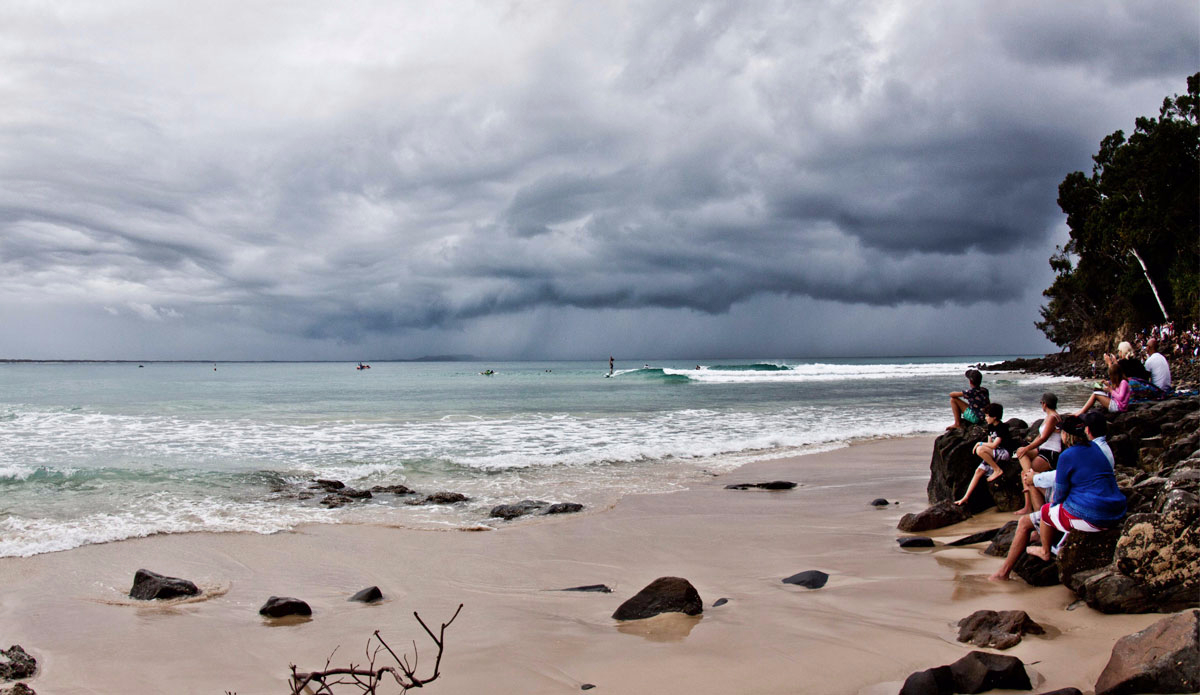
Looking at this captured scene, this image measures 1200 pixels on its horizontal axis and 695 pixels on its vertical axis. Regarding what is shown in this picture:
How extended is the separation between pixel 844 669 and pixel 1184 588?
252 centimetres

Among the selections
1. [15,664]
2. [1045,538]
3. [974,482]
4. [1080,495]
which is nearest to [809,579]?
[1045,538]

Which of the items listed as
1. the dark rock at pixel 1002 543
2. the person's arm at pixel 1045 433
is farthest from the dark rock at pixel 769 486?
the dark rock at pixel 1002 543

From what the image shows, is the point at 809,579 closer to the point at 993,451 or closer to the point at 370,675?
the point at 993,451

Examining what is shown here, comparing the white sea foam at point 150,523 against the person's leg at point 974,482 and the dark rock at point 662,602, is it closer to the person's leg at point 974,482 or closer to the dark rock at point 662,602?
the dark rock at point 662,602

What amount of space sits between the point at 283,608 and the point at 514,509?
178 inches

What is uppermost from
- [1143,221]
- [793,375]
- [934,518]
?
[1143,221]

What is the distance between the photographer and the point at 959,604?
18.0 feet

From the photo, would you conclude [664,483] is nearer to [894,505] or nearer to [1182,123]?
[894,505]

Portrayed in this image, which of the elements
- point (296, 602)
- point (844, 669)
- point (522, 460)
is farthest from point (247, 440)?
point (844, 669)

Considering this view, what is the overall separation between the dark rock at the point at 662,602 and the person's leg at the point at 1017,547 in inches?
110

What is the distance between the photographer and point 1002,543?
6785 mm

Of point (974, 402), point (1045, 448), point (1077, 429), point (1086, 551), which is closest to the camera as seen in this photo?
point (1086, 551)

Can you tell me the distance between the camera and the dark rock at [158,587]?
6.22m

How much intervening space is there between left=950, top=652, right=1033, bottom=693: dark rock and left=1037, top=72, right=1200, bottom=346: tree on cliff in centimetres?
4726
